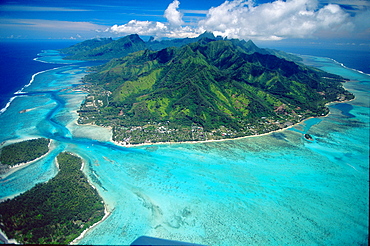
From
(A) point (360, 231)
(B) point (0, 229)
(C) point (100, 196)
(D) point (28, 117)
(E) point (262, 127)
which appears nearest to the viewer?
(B) point (0, 229)

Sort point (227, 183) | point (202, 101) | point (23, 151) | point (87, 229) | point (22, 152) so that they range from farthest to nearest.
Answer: point (202, 101) < point (23, 151) < point (22, 152) < point (227, 183) < point (87, 229)

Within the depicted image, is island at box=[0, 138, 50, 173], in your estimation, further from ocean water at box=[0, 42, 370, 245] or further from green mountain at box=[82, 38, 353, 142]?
green mountain at box=[82, 38, 353, 142]

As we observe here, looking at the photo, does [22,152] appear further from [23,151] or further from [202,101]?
[202,101]

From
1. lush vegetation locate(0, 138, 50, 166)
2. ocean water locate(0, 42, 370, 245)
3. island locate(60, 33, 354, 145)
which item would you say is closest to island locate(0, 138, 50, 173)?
lush vegetation locate(0, 138, 50, 166)

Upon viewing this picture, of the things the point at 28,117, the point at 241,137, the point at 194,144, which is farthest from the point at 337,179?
the point at 28,117

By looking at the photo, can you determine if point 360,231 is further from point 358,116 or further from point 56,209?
point 358,116

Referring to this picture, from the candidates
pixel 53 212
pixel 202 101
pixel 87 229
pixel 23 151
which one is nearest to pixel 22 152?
pixel 23 151
